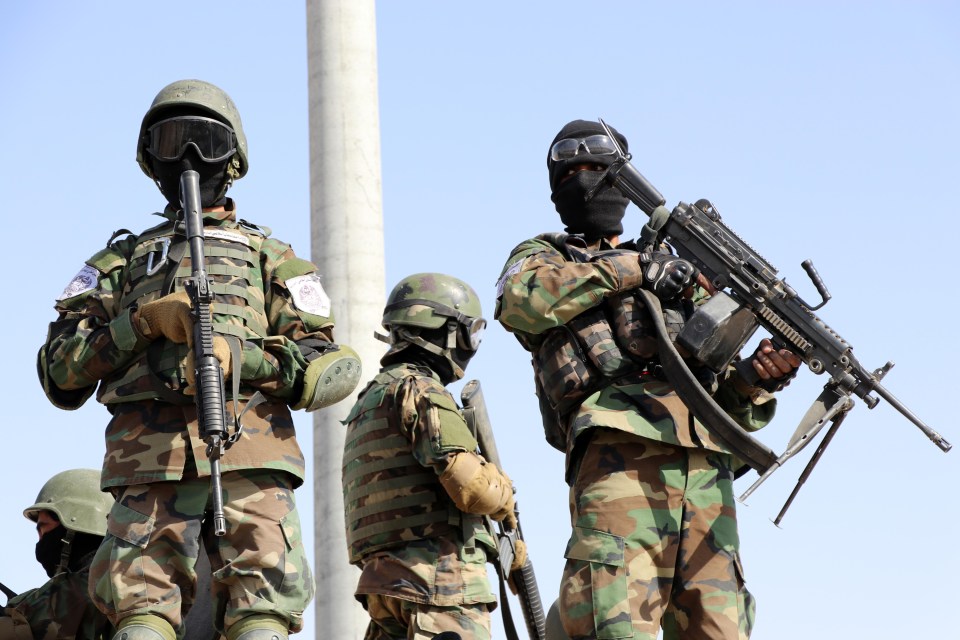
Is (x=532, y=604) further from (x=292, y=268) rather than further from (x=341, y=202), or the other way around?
(x=341, y=202)

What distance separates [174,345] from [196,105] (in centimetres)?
107

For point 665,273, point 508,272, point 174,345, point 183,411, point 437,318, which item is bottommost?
point 183,411

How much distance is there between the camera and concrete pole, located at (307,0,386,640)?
42.7 ft

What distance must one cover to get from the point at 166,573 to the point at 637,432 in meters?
2.04

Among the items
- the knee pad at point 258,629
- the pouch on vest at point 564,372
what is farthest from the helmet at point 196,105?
the knee pad at point 258,629

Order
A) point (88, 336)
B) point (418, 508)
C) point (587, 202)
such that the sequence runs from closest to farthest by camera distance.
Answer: point (88, 336) < point (418, 508) < point (587, 202)

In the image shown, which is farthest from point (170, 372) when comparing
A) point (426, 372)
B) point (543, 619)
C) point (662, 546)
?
point (543, 619)

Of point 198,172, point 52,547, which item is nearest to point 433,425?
point 198,172

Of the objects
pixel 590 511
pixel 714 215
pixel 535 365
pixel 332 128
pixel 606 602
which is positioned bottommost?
pixel 606 602

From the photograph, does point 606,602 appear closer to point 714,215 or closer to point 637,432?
point 637,432

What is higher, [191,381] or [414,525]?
[191,381]

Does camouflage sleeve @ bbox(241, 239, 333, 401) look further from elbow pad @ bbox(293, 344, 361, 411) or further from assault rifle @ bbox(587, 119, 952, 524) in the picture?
assault rifle @ bbox(587, 119, 952, 524)

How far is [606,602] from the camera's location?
598cm

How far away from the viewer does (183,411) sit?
5844 millimetres
